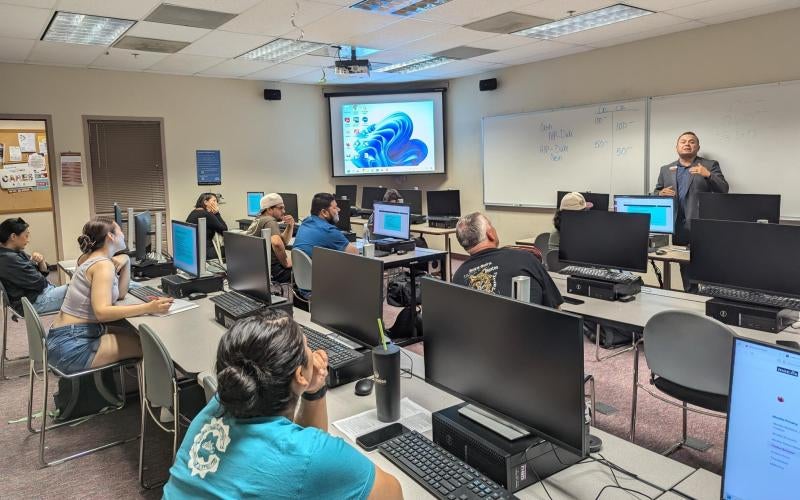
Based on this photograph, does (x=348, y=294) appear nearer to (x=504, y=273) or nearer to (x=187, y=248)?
(x=504, y=273)

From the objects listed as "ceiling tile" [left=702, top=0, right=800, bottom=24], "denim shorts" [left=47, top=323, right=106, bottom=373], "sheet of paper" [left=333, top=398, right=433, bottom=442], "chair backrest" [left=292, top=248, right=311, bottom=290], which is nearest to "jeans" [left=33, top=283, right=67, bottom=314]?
"denim shorts" [left=47, top=323, right=106, bottom=373]

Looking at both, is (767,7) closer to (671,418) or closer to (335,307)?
(671,418)

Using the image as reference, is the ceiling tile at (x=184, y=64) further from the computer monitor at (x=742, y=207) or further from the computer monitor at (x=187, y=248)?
the computer monitor at (x=742, y=207)

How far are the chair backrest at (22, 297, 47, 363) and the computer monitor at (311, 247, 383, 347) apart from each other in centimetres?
153

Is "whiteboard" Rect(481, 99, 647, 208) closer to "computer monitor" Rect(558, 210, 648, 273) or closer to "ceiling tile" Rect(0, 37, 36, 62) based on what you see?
"computer monitor" Rect(558, 210, 648, 273)

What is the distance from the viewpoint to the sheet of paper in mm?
1717

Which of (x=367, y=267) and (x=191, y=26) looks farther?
(x=191, y=26)

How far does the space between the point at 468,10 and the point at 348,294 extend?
130 inches

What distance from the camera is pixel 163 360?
2.37 meters

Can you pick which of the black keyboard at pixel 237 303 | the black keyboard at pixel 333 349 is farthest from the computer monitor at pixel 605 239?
the black keyboard at pixel 237 303

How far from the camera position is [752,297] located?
268 cm

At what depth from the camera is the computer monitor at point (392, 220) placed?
5598 millimetres

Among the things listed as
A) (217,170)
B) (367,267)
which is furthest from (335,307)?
(217,170)

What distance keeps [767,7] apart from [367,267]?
4.74 m
